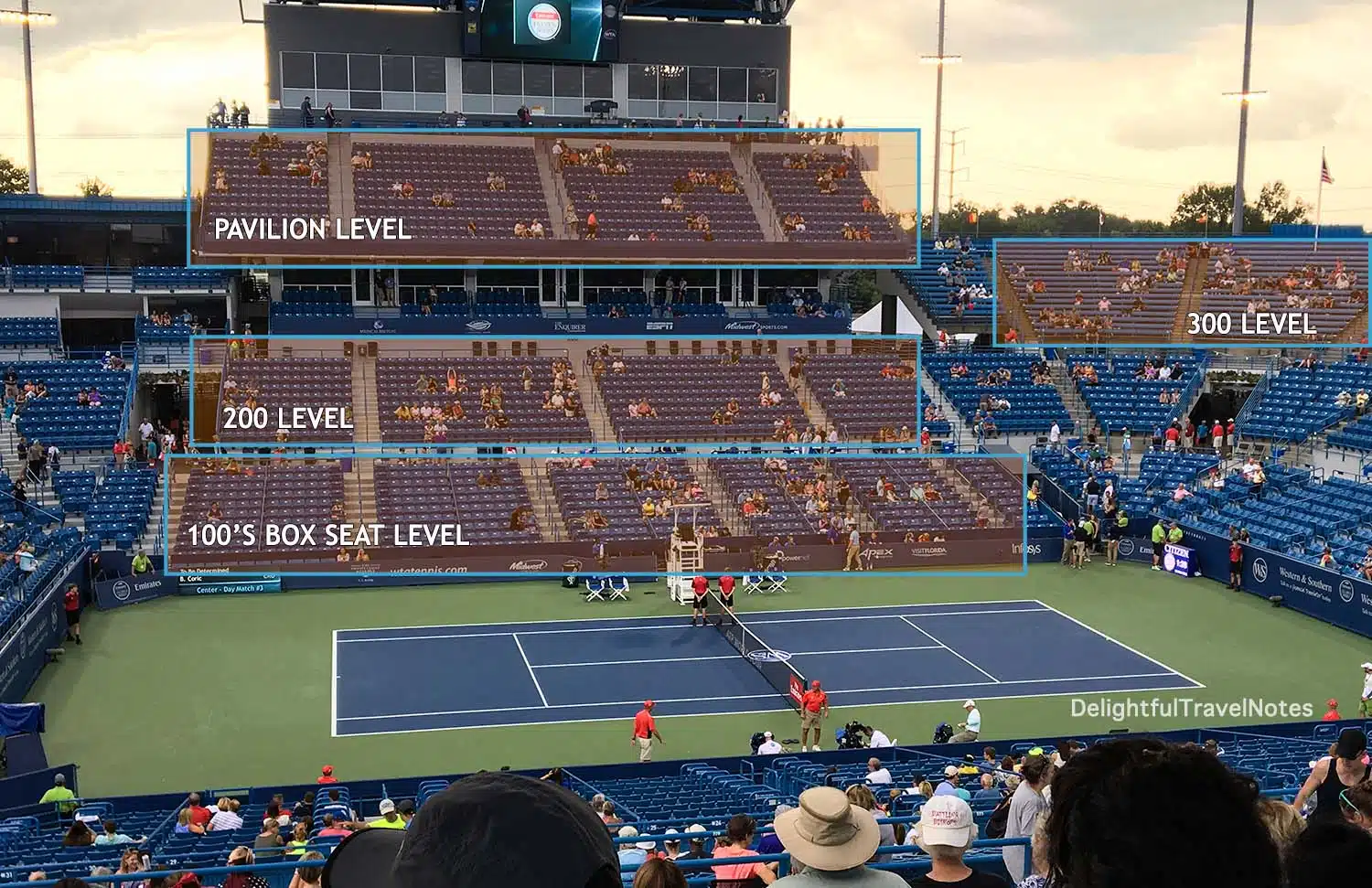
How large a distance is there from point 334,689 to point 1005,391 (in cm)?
2804

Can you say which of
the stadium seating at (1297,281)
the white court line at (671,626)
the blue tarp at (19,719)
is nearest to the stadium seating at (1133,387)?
the stadium seating at (1297,281)

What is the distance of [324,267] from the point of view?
4753 centimetres

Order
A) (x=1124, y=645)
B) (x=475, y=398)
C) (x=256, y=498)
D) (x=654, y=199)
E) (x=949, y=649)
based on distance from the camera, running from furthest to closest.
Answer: (x=654, y=199) < (x=475, y=398) < (x=256, y=498) < (x=1124, y=645) < (x=949, y=649)

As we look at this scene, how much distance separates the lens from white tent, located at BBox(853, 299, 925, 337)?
179 ft

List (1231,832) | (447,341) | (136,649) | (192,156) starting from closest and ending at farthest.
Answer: (1231,832) → (136,649) → (447,341) → (192,156)

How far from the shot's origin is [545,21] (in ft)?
170

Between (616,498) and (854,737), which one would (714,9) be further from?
(854,737)

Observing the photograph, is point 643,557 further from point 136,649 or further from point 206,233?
point 206,233

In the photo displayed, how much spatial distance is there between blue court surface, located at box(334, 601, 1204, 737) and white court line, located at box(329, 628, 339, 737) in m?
0.05

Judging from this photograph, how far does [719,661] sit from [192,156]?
104 feet

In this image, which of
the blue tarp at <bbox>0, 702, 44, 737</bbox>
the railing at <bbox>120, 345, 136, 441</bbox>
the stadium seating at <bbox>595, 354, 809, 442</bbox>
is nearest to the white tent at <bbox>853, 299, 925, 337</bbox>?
the stadium seating at <bbox>595, 354, 809, 442</bbox>

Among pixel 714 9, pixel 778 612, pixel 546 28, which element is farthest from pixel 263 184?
pixel 778 612

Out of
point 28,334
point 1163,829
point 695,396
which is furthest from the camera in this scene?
point 28,334

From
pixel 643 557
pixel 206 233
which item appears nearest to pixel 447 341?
pixel 206 233
